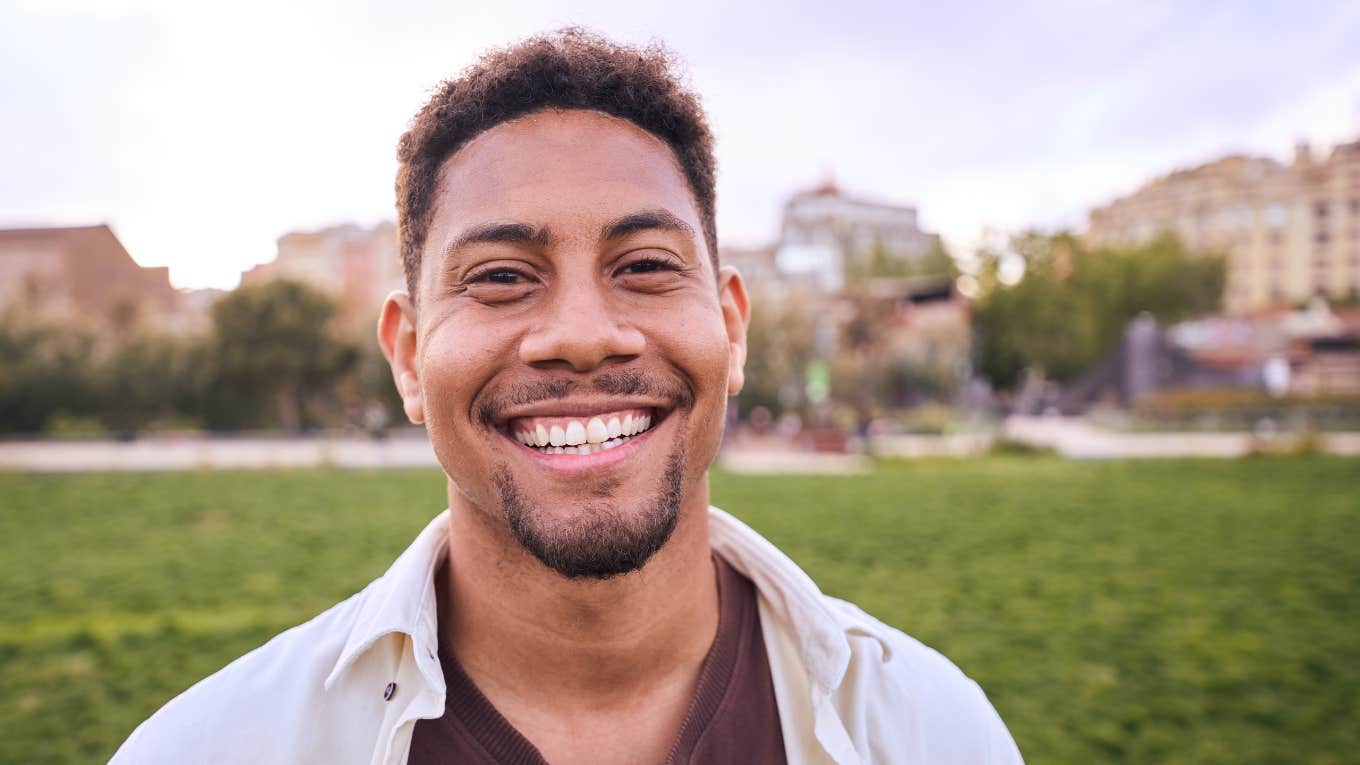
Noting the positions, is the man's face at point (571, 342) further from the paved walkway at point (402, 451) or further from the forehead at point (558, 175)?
the paved walkway at point (402, 451)

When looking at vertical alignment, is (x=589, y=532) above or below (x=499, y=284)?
below

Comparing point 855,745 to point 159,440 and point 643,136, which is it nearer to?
point 643,136

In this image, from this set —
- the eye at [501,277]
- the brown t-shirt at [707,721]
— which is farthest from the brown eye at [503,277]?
the brown t-shirt at [707,721]

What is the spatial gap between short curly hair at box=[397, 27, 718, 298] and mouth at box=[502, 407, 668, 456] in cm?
48

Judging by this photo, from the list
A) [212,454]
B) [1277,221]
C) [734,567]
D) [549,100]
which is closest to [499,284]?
[549,100]

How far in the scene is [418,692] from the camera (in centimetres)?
155

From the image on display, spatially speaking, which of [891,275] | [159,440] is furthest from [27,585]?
[891,275]

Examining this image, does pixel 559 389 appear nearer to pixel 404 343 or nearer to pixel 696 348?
pixel 696 348

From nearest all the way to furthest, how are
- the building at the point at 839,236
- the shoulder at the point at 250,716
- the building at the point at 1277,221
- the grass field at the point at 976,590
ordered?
the shoulder at the point at 250,716 → the grass field at the point at 976,590 → the building at the point at 839,236 → the building at the point at 1277,221

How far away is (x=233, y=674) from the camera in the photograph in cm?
158

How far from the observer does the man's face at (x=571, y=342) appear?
1.54m

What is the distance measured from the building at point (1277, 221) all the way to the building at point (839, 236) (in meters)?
23.6

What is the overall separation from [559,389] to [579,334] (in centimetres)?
11

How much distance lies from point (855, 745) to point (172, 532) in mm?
11711
